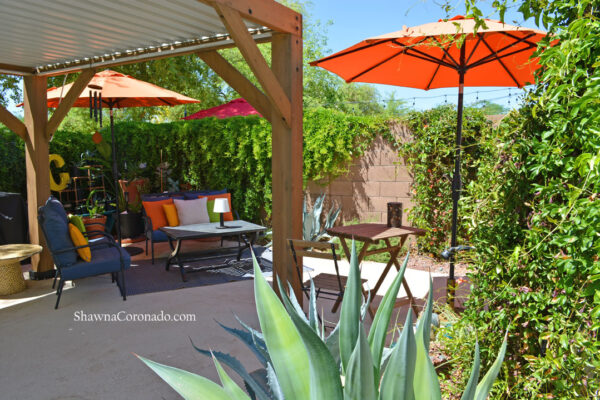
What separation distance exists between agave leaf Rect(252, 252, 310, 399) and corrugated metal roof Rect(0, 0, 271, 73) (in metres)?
2.84

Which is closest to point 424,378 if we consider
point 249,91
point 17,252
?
point 249,91

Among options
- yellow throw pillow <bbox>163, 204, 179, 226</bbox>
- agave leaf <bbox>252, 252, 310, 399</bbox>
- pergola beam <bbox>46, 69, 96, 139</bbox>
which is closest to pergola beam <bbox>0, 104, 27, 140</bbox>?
pergola beam <bbox>46, 69, 96, 139</bbox>

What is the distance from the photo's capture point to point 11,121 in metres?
5.04

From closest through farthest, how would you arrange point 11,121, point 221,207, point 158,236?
point 11,121 → point 221,207 → point 158,236

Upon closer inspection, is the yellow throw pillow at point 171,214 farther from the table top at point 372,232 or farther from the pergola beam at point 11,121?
the table top at point 372,232

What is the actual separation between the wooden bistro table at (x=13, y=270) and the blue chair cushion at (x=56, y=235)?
25.1 inches

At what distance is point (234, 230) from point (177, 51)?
227cm

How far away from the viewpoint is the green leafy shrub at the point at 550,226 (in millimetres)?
1409

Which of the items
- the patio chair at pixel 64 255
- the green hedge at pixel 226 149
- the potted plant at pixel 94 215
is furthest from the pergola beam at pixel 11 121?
the green hedge at pixel 226 149

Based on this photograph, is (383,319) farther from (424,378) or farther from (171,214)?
(171,214)

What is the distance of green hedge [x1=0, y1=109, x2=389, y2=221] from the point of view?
21.8 ft

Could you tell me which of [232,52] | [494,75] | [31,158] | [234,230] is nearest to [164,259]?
[234,230]

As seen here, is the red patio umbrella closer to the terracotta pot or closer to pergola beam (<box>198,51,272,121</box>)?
the terracotta pot

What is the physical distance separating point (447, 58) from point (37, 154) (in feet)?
16.0
